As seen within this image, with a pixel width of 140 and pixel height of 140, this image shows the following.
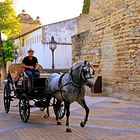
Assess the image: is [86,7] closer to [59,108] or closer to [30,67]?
[30,67]

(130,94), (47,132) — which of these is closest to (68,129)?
(47,132)

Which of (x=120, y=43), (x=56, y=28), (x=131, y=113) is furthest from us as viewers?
(x=56, y=28)

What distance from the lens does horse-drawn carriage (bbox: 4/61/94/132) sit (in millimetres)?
8828

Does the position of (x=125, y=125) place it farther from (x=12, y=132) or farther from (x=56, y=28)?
(x=56, y=28)

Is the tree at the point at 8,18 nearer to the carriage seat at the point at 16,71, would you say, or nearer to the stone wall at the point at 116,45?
the stone wall at the point at 116,45

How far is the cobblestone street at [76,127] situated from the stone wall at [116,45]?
4722 mm

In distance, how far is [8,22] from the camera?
32.9m

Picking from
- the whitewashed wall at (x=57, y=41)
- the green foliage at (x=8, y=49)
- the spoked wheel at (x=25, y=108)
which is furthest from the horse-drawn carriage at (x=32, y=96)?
the whitewashed wall at (x=57, y=41)

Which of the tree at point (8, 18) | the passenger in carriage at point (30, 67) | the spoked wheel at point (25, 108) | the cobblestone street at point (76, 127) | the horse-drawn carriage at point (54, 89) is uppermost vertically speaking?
the tree at point (8, 18)

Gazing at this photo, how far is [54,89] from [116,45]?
31.1ft

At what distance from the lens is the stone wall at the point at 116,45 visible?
660 inches

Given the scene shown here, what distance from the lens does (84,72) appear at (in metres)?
8.58

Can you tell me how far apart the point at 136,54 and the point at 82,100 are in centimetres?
818

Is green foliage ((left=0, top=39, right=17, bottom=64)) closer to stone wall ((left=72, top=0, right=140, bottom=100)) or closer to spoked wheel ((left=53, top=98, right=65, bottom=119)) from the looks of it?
stone wall ((left=72, top=0, right=140, bottom=100))
